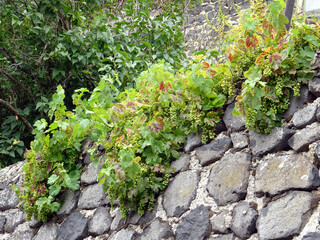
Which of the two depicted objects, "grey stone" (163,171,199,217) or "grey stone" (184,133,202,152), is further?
"grey stone" (184,133,202,152)

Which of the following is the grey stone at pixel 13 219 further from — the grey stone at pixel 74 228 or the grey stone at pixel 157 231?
the grey stone at pixel 157 231

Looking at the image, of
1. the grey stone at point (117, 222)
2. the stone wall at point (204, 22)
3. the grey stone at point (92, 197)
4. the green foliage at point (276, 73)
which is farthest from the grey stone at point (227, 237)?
the stone wall at point (204, 22)

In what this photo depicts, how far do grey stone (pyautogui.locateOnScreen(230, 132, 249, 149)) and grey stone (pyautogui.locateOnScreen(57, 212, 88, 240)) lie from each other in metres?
1.16

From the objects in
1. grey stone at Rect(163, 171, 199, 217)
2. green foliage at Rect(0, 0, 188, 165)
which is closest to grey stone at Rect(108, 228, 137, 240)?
grey stone at Rect(163, 171, 199, 217)

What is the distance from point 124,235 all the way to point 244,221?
2.68 ft

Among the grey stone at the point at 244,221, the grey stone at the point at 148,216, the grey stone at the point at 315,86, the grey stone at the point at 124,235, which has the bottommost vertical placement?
the grey stone at the point at 124,235

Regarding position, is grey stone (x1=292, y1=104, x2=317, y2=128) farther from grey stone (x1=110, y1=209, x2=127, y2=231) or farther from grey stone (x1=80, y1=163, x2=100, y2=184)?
grey stone (x1=80, y1=163, x2=100, y2=184)

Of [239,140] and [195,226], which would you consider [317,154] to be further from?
[195,226]

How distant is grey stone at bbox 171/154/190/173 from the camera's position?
2213 millimetres

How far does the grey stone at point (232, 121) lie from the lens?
6.78 feet

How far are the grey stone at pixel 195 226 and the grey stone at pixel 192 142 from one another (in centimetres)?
40

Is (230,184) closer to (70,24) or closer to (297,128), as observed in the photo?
(297,128)

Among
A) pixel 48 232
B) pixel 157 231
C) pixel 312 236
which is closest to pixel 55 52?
pixel 48 232

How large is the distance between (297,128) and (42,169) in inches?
70.6
